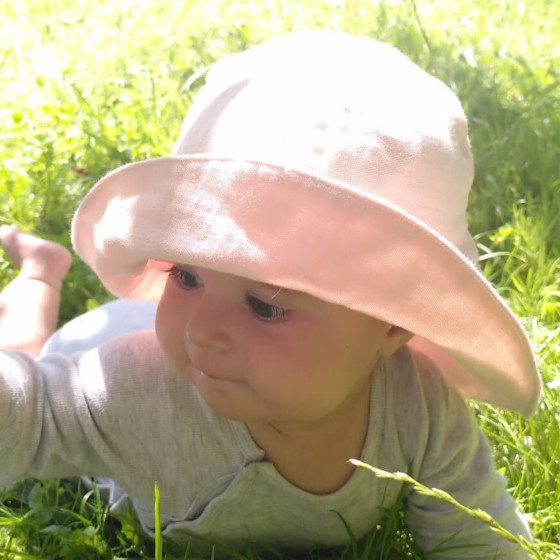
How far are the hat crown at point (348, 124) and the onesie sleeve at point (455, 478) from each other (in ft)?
1.27

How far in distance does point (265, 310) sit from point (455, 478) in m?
0.65

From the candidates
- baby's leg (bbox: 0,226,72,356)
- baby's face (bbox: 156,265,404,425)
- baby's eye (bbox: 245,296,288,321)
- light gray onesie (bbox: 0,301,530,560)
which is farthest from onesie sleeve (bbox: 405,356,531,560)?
baby's leg (bbox: 0,226,72,356)

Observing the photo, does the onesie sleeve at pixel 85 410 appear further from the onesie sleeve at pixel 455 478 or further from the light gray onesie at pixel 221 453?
the onesie sleeve at pixel 455 478

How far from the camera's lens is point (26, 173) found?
3477 mm

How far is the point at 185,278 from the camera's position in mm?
1771

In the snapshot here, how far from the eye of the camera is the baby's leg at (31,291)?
9.02 ft

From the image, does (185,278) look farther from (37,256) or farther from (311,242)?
(37,256)

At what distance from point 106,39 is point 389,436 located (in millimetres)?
3361

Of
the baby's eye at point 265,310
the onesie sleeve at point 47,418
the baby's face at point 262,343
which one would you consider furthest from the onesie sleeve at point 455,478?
the onesie sleeve at point 47,418

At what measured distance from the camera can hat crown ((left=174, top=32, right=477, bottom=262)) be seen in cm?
157

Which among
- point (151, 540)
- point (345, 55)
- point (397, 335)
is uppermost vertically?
point (345, 55)

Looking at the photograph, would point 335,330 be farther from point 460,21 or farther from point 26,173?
point 460,21

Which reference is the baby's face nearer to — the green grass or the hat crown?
the hat crown

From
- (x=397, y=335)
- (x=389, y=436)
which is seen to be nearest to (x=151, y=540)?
(x=389, y=436)
